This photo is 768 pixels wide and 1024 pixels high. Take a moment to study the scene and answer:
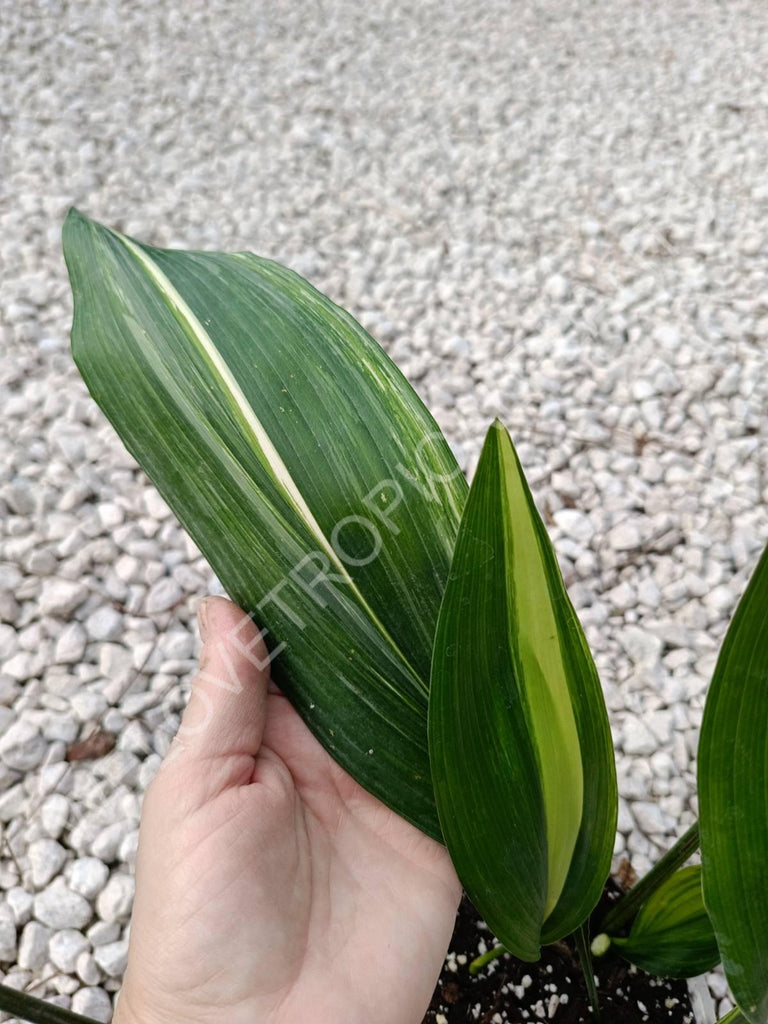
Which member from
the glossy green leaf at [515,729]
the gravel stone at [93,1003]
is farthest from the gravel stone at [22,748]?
the glossy green leaf at [515,729]

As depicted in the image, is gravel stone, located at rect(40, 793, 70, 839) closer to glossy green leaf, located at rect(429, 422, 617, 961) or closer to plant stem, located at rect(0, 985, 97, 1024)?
plant stem, located at rect(0, 985, 97, 1024)

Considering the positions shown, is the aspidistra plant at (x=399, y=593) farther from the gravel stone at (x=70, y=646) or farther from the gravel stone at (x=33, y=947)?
the gravel stone at (x=70, y=646)

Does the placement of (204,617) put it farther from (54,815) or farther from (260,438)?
(54,815)

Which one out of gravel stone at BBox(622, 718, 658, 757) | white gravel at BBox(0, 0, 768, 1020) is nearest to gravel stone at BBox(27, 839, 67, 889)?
white gravel at BBox(0, 0, 768, 1020)

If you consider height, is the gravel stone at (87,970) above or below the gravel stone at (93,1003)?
above

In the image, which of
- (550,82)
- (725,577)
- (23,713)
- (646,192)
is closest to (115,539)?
(23,713)

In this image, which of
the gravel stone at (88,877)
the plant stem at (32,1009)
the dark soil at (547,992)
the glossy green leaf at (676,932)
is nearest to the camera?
the plant stem at (32,1009)
